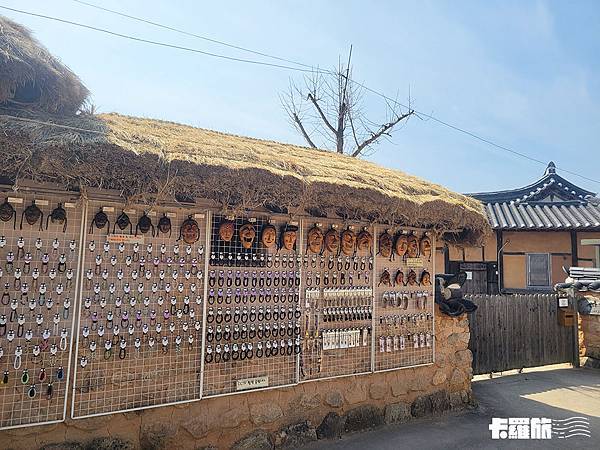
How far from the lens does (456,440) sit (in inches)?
184

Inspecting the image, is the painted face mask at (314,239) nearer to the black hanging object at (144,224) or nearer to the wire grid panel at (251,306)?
the wire grid panel at (251,306)

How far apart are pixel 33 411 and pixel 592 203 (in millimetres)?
14696

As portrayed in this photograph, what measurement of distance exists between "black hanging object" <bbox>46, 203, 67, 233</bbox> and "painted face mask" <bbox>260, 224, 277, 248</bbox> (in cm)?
168

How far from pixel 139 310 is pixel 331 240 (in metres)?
2.01

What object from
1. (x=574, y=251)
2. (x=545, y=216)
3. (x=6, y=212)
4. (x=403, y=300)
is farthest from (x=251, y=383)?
(x=545, y=216)

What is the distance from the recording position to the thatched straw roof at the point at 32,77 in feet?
10.9

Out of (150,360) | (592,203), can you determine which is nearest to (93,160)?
(150,360)

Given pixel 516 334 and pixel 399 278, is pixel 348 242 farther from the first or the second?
pixel 516 334

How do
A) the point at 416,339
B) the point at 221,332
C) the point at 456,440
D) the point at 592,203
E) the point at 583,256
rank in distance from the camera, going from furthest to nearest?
the point at 592,203 < the point at 583,256 < the point at 416,339 < the point at 456,440 < the point at 221,332

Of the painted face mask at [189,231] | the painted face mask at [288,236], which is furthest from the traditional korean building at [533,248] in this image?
the painted face mask at [189,231]

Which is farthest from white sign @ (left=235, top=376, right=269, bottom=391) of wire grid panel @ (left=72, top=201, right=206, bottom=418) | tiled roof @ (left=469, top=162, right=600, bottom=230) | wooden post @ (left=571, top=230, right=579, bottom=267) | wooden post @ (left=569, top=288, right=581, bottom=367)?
wooden post @ (left=571, top=230, right=579, bottom=267)

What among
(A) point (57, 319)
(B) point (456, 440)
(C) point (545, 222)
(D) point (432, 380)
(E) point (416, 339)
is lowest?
(B) point (456, 440)

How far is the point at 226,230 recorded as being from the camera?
4.03 m

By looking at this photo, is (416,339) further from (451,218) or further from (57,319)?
(57,319)
